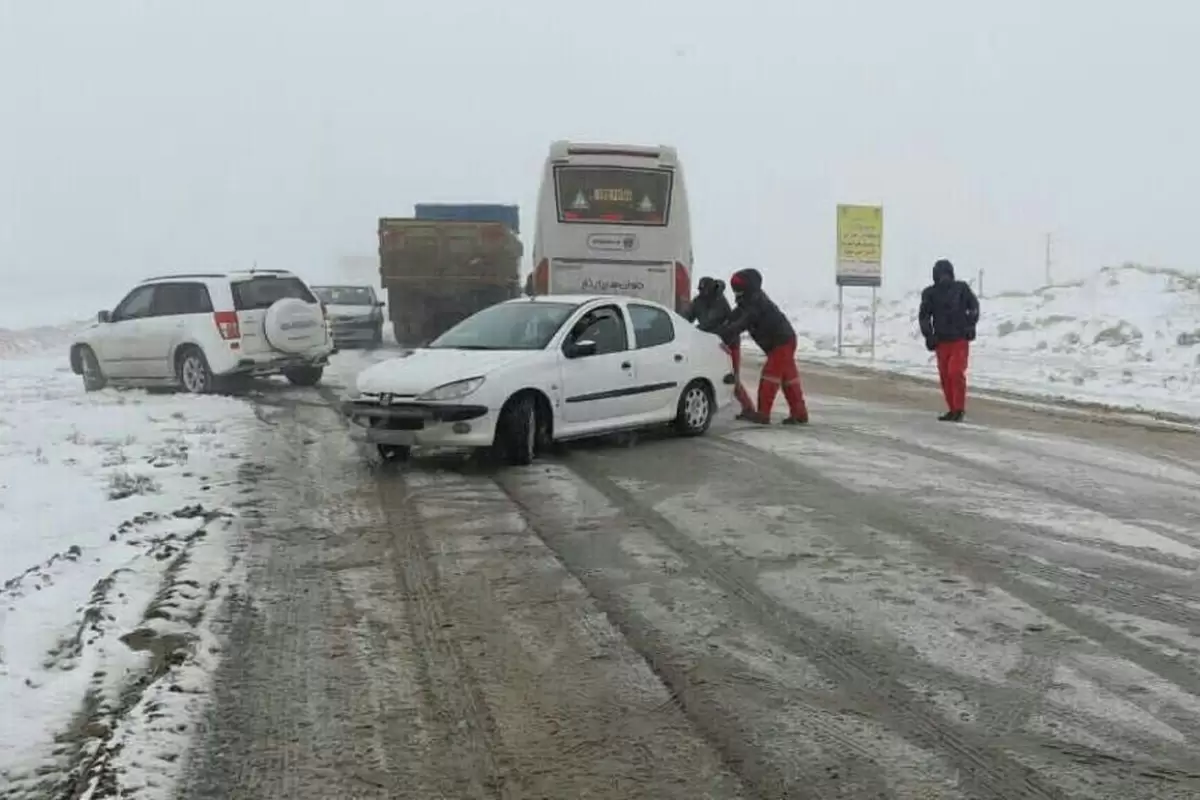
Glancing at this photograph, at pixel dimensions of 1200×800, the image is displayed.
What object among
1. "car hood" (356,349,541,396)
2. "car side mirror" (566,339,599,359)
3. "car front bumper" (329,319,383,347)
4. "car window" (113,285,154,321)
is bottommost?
"car front bumper" (329,319,383,347)

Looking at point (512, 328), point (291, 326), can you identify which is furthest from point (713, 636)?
Answer: point (291, 326)

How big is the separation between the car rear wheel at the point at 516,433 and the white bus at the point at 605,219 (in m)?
7.87

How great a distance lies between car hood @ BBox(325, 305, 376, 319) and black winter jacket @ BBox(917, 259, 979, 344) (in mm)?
16332

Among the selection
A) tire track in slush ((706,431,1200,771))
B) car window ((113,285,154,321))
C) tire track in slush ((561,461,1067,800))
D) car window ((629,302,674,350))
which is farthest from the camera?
car window ((113,285,154,321))

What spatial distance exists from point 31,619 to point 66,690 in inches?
40.4

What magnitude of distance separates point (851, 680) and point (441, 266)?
20.3 meters

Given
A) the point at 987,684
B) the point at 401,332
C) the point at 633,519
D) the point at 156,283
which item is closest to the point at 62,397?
the point at 156,283

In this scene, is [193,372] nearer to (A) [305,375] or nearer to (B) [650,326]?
(A) [305,375]

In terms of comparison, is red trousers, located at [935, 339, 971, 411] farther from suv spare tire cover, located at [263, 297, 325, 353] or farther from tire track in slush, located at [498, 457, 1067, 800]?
suv spare tire cover, located at [263, 297, 325, 353]

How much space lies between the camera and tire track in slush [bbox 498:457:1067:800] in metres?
3.88

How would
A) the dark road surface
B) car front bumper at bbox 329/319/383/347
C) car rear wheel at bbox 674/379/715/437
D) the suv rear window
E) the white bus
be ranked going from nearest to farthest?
the dark road surface → car rear wheel at bbox 674/379/715/437 → the suv rear window → the white bus → car front bumper at bbox 329/319/383/347

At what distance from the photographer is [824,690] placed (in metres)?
4.65

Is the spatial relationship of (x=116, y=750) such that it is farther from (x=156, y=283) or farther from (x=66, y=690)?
(x=156, y=283)

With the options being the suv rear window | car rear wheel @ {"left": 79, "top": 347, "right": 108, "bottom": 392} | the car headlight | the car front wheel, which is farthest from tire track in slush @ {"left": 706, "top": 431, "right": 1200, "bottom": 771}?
car rear wheel @ {"left": 79, "top": 347, "right": 108, "bottom": 392}
